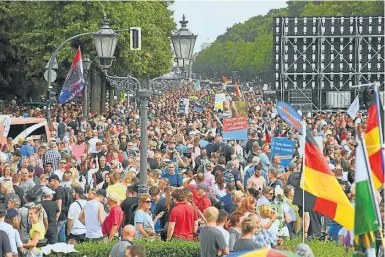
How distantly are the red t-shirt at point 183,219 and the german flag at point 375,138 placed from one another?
433 cm

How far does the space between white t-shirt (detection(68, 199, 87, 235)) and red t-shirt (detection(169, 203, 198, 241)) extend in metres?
1.60

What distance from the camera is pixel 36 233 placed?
14.9m

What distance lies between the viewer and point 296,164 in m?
22.0

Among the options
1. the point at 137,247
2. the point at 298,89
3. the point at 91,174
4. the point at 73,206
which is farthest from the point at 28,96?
the point at 137,247

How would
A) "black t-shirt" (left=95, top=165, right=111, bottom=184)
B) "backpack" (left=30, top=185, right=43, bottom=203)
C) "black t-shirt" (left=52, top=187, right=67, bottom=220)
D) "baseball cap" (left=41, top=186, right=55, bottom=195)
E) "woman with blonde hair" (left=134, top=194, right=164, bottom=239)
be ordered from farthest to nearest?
1. "black t-shirt" (left=95, top=165, right=111, bottom=184)
2. "black t-shirt" (left=52, top=187, right=67, bottom=220)
3. "backpack" (left=30, top=185, right=43, bottom=203)
4. "baseball cap" (left=41, top=186, right=55, bottom=195)
5. "woman with blonde hair" (left=134, top=194, right=164, bottom=239)

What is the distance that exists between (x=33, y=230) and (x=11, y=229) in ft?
3.21

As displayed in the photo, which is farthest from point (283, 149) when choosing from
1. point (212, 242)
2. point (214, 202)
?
point (212, 242)

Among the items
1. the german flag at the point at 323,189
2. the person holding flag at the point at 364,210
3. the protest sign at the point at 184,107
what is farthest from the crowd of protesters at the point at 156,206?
the protest sign at the point at 184,107

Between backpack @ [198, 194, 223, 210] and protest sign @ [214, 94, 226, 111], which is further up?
backpack @ [198, 194, 223, 210]

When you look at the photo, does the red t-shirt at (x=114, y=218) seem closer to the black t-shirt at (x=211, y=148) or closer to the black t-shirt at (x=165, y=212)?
the black t-shirt at (x=165, y=212)

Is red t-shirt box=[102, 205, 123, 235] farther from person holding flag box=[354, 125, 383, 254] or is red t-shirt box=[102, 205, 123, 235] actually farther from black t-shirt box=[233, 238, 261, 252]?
person holding flag box=[354, 125, 383, 254]

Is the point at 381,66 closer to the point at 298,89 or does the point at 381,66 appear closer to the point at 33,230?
the point at 298,89

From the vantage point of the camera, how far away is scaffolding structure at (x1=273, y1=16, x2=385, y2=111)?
5206 cm

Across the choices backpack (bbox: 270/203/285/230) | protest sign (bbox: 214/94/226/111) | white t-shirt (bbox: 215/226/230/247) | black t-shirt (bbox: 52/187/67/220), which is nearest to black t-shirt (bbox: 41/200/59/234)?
black t-shirt (bbox: 52/187/67/220)
